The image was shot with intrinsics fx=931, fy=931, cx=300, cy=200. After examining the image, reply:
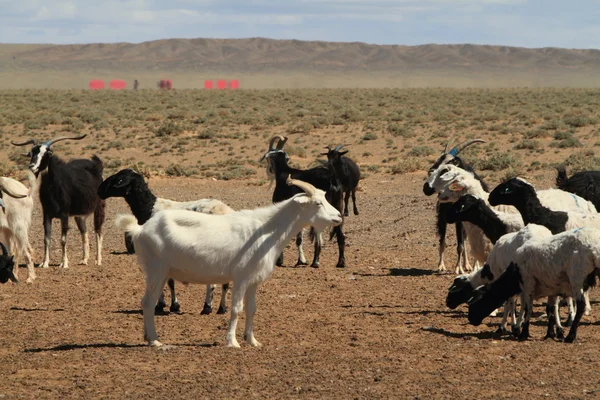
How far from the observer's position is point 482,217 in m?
12.3

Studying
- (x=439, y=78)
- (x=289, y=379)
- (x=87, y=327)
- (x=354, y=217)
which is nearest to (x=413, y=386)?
(x=289, y=379)

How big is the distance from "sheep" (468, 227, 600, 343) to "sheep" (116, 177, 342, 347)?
2.02m

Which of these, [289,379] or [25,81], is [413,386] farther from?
[25,81]

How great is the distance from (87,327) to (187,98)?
6616 centimetres

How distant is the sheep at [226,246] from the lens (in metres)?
9.84

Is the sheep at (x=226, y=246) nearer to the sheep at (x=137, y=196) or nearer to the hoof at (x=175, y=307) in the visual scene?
the hoof at (x=175, y=307)

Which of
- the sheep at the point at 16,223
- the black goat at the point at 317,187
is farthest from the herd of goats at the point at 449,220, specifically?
the black goat at the point at 317,187

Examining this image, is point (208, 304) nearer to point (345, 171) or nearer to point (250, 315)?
point (250, 315)

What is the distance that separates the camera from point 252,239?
9.98 meters

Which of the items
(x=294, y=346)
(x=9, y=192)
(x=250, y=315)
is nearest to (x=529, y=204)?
(x=294, y=346)

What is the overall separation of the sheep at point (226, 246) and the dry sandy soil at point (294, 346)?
604mm

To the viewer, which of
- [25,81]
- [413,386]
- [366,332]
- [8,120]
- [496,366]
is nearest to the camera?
[413,386]

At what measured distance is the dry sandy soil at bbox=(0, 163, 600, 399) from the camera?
8297mm

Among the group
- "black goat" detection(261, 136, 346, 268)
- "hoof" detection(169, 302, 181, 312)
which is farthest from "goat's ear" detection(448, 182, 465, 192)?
"hoof" detection(169, 302, 181, 312)
